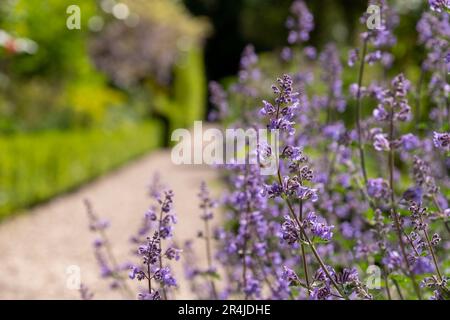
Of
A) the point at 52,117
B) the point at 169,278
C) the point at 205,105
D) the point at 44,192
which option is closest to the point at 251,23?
the point at 205,105

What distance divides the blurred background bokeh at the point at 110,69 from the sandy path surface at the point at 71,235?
441 mm

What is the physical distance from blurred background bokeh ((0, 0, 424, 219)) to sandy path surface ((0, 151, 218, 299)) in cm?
44

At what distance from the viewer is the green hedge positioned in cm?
930

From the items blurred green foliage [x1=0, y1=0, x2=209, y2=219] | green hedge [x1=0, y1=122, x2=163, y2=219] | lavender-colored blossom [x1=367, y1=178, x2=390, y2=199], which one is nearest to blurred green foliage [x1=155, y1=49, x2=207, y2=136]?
blurred green foliage [x1=0, y1=0, x2=209, y2=219]

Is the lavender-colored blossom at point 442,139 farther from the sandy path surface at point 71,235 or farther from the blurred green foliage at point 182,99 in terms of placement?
the blurred green foliage at point 182,99

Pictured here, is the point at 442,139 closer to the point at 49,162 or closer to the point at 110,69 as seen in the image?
the point at 49,162

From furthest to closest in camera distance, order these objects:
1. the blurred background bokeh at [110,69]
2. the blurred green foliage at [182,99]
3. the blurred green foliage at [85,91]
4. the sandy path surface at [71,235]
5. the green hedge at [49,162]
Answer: the blurred green foliage at [182,99]
the blurred background bokeh at [110,69]
the blurred green foliage at [85,91]
the green hedge at [49,162]
the sandy path surface at [71,235]

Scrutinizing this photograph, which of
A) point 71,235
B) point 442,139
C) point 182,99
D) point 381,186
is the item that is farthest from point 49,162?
point 182,99

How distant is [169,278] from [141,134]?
660 inches

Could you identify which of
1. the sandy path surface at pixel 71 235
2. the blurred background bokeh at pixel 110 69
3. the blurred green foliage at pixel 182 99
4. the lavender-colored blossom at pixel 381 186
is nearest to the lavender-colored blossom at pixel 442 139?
the lavender-colored blossom at pixel 381 186

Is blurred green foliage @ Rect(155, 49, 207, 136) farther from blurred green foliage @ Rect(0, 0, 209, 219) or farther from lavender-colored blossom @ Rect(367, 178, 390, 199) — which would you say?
lavender-colored blossom @ Rect(367, 178, 390, 199)

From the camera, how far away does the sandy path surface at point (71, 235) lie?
19.5 ft

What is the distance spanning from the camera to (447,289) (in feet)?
6.92

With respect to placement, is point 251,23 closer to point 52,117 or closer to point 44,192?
point 52,117
